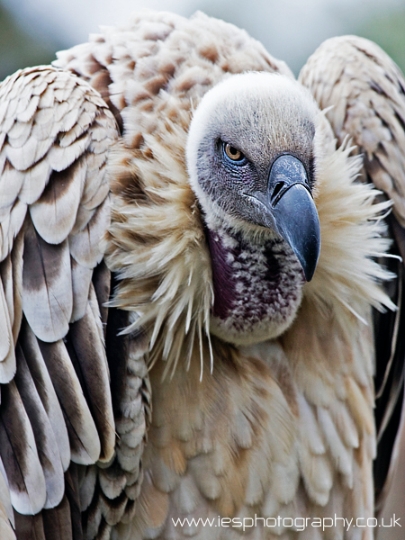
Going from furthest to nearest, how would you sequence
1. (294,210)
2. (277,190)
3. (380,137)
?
(380,137) → (277,190) → (294,210)

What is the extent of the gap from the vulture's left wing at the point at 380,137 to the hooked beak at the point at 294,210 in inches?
24.4

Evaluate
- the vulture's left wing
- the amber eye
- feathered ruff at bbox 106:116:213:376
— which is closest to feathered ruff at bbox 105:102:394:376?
feathered ruff at bbox 106:116:213:376

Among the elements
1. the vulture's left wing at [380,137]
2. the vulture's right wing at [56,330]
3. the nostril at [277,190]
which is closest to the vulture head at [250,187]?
the nostril at [277,190]

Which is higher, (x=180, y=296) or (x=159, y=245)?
(x=159, y=245)

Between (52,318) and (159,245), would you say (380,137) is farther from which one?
(52,318)

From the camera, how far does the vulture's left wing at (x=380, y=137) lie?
2.41 meters

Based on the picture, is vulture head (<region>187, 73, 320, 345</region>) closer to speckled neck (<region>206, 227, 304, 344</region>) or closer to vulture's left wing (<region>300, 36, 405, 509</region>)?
speckled neck (<region>206, 227, 304, 344</region>)

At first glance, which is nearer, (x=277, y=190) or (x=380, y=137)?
(x=277, y=190)

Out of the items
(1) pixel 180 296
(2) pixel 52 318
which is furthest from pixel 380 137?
(2) pixel 52 318

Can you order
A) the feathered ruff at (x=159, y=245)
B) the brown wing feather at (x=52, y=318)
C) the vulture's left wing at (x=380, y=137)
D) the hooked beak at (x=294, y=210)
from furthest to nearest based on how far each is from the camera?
1. the vulture's left wing at (x=380, y=137)
2. the feathered ruff at (x=159, y=245)
3. the brown wing feather at (x=52, y=318)
4. the hooked beak at (x=294, y=210)

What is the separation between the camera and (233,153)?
2.01 m

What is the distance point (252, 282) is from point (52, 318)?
503mm

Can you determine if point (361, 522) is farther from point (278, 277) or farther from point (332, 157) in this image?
point (332, 157)

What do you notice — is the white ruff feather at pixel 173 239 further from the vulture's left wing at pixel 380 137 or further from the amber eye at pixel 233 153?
the vulture's left wing at pixel 380 137
